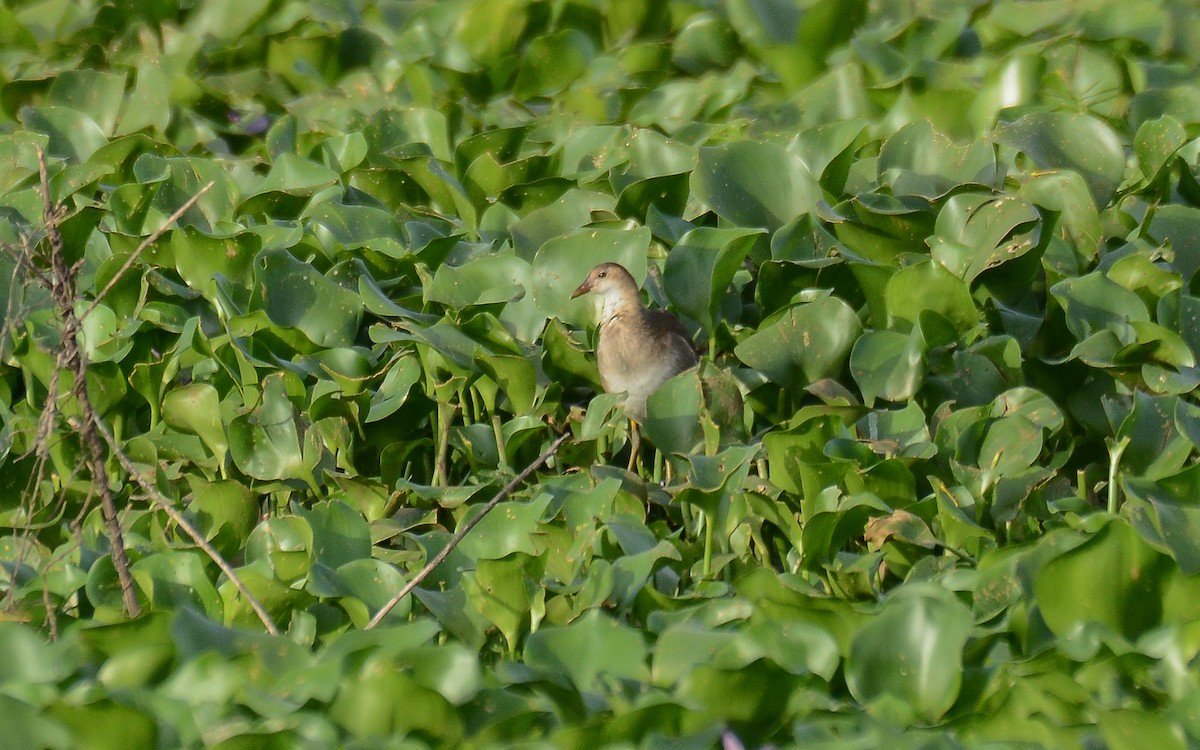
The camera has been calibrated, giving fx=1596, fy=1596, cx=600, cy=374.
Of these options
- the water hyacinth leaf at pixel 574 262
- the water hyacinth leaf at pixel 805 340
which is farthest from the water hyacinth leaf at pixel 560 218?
the water hyacinth leaf at pixel 805 340

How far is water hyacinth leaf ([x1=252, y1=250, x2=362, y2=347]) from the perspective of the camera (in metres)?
4.04

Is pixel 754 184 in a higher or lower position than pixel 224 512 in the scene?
higher

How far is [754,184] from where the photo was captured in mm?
4309

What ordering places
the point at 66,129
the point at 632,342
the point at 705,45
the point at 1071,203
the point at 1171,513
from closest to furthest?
the point at 1171,513 < the point at 1071,203 < the point at 632,342 < the point at 66,129 < the point at 705,45

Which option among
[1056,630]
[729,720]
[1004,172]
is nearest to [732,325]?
[1004,172]

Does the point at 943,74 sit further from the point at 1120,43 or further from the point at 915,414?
the point at 915,414

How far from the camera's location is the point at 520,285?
4207mm

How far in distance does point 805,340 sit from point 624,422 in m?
0.56

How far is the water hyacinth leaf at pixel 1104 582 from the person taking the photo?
9.34 feet

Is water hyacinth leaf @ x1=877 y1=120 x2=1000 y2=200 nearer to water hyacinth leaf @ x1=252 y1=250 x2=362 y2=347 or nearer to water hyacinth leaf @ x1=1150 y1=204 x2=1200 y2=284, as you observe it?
water hyacinth leaf @ x1=1150 y1=204 x2=1200 y2=284

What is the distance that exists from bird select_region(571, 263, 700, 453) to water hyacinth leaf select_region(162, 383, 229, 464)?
0.97 m

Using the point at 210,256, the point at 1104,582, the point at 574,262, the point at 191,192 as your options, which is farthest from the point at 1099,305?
the point at 191,192

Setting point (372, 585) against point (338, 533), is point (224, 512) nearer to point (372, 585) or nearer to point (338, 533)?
point (338, 533)

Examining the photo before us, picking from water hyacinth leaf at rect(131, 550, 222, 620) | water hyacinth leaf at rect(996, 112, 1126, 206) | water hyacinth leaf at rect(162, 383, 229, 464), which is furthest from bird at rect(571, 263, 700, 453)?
water hyacinth leaf at rect(131, 550, 222, 620)
